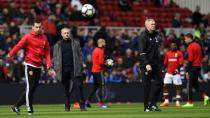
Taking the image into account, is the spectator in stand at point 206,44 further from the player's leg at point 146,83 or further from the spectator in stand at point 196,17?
the player's leg at point 146,83

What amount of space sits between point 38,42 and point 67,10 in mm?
16175

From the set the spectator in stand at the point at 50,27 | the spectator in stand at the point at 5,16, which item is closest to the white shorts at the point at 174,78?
the spectator in stand at the point at 50,27

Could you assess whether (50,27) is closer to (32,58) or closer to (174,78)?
(174,78)

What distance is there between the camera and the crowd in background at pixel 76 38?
31.5 metres

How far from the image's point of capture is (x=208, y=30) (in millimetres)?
40906

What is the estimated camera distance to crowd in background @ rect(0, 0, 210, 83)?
103ft

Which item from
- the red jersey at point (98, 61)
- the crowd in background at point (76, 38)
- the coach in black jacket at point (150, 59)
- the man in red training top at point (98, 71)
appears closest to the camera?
the coach in black jacket at point (150, 59)

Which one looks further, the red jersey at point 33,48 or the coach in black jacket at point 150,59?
the coach in black jacket at point 150,59

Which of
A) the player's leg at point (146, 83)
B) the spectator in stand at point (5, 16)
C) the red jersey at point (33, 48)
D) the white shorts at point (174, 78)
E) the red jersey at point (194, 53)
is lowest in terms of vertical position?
the white shorts at point (174, 78)

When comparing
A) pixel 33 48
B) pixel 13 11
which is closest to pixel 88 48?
pixel 13 11

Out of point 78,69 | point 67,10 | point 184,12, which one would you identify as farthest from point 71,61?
point 184,12

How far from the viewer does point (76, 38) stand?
112ft

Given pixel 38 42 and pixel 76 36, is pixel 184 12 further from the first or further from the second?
pixel 38 42

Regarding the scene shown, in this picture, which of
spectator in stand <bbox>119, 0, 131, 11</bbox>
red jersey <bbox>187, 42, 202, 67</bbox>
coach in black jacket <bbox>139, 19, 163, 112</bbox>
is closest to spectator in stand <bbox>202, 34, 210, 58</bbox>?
spectator in stand <bbox>119, 0, 131, 11</bbox>
